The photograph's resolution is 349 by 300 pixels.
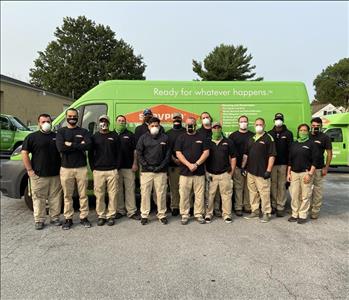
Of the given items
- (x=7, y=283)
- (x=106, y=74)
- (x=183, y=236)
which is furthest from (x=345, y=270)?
(x=106, y=74)

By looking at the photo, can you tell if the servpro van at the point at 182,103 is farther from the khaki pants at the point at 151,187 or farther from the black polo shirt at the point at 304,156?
the khaki pants at the point at 151,187

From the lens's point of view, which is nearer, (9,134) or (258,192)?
(258,192)

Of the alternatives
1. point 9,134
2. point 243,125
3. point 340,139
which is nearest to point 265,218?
point 243,125

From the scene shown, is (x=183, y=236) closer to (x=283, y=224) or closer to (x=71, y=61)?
(x=283, y=224)

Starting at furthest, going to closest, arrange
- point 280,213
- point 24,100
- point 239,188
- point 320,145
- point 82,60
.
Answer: point 82,60, point 24,100, point 239,188, point 280,213, point 320,145

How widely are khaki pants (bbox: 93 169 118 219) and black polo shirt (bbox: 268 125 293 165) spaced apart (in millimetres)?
3116

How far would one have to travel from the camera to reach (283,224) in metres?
6.18

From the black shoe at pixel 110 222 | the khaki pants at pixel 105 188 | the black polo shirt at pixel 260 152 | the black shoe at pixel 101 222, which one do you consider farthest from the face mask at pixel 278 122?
the black shoe at pixel 101 222

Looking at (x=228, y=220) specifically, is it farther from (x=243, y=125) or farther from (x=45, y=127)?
(x=45, y=127)

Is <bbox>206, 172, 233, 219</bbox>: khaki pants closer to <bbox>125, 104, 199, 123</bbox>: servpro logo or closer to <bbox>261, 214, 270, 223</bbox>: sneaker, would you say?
<bbox>261, 214, 270, 223</bbox>: sneaker

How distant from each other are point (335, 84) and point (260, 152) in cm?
4237

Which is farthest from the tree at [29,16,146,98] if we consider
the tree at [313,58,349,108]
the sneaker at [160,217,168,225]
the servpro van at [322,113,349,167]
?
the sneaker at [160,217,168,225]

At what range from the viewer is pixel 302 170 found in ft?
20.4

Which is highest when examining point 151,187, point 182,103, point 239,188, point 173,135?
point 182,103
